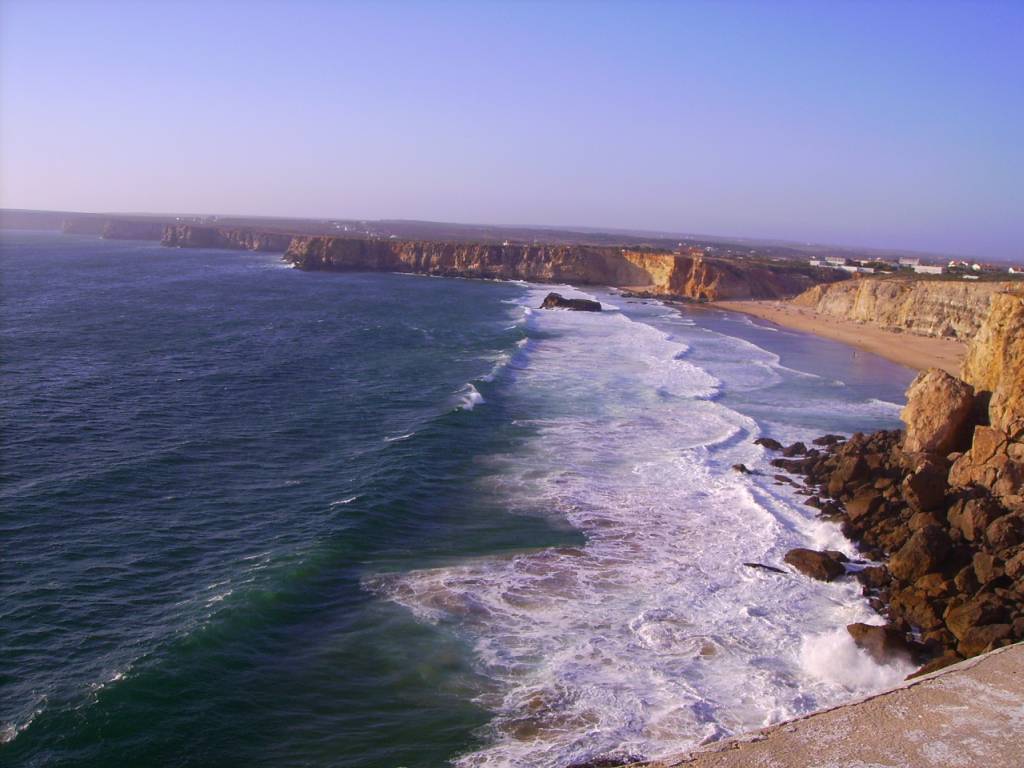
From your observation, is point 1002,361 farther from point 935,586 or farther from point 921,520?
point 935,586

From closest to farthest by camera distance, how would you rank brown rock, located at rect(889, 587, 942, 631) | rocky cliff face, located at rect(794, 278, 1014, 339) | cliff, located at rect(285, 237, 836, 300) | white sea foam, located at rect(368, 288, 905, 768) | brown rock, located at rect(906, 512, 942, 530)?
white sea foam, located at rect(368, 288, 905, 768) < brown rock, located at rect(889, 587, 942, 631) < brown rock, located at rect(906, 512, 942, 530) < rocky cliff face, located at rect(794, 278, 1014, 339) < cliff, located at rect(285, 237, 836, 300)

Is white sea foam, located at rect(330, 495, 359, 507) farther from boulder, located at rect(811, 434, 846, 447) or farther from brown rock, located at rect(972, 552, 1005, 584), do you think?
boulder, located at rect(811, 434, 846, 447)

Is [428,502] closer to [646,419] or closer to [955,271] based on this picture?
[646,419]

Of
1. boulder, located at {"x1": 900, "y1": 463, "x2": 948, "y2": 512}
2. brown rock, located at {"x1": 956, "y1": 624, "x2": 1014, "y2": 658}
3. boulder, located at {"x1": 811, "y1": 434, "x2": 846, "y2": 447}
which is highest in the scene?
boulder, located at {"x1": 900, "y1": 463, "x2": 948, "y2": 512}

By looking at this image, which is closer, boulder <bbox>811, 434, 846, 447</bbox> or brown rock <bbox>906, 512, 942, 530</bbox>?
brown rock <bbox>906, 512, 942, 530</bbox>

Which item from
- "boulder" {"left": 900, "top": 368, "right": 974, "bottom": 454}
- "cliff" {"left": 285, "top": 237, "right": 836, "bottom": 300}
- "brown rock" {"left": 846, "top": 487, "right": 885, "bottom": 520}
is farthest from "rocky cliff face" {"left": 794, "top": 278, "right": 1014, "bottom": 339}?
"brown rock" {"left": 846, "top": 487, "right": 885, "bottom": 520}

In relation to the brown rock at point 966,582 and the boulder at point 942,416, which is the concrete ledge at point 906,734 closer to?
the brown rock at point 966,582
